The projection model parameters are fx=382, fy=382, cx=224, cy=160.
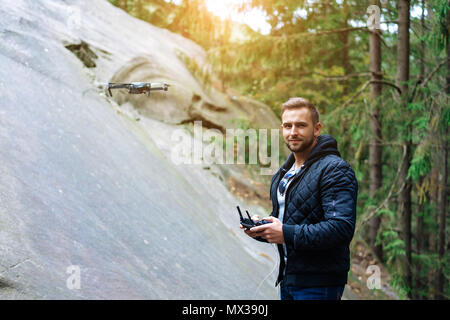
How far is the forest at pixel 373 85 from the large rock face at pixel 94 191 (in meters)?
2.61

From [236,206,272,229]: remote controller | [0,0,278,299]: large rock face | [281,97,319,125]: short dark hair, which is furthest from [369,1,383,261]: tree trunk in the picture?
[236,206,272,229]: remote controller

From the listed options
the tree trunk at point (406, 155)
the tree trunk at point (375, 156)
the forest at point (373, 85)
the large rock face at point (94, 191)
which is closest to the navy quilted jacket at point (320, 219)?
the large rock face at point (94, 191)

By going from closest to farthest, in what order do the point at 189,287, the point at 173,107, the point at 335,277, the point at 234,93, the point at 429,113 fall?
the point at 335,277, the point at 189,287, the point at 429,113, the point at 173,107, the point at 234,93

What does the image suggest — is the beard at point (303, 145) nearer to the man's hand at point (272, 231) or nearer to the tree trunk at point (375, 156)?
the man's hand at point (272, 231)

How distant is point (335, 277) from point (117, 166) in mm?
4411

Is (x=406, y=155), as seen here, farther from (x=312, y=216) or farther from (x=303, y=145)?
(x=312, y=216)

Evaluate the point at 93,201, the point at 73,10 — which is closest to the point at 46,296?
the point at 93,201

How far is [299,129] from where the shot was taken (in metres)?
2.35

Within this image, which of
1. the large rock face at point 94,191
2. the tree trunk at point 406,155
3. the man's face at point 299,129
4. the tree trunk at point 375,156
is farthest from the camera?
the tree trunk at point 375,156

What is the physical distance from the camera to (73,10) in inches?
405

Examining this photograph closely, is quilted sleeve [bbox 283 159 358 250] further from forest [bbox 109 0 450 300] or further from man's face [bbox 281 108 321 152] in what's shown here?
forest [bbox 109 0 450 300]

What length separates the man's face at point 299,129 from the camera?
2.35m
